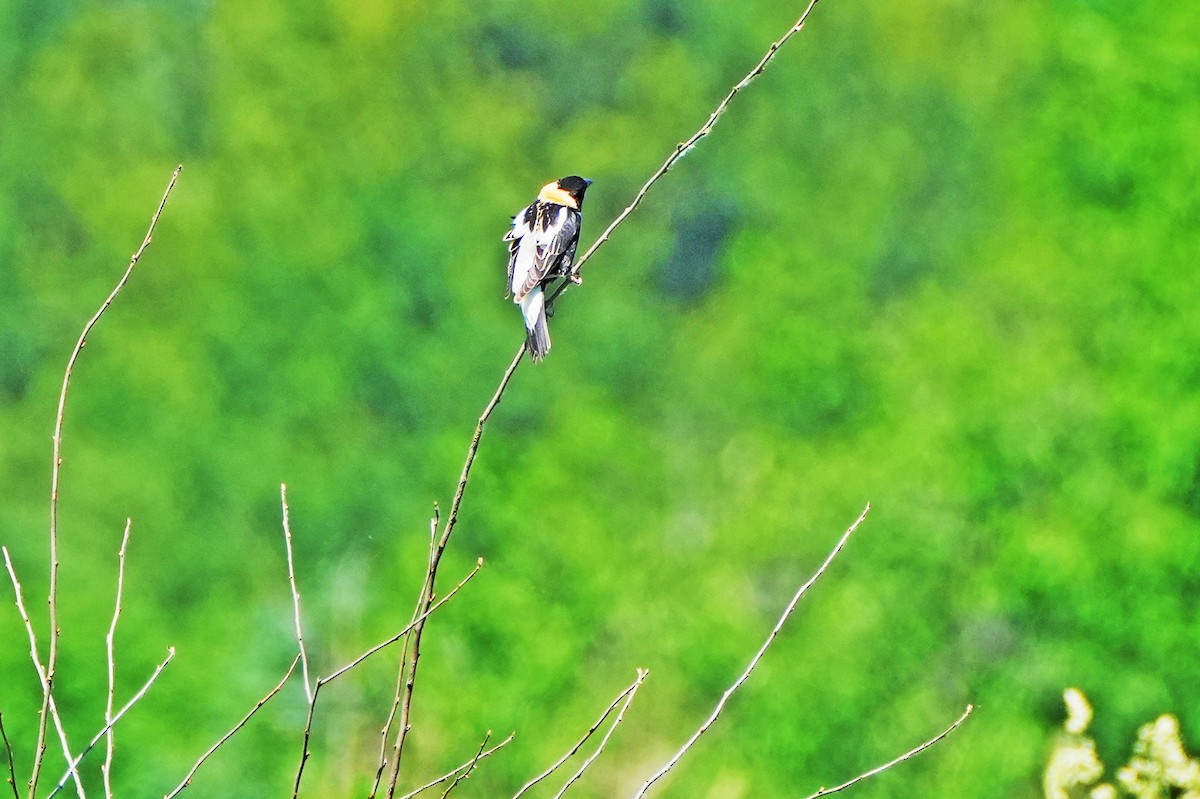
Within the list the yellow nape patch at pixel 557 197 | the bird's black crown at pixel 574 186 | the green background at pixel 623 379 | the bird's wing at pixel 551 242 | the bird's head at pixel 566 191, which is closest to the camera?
the bird's wing at pixel 551 242

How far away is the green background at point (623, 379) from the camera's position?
464 inches

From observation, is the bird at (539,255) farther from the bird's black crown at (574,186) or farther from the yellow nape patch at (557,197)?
the bird's black crown at (574,186)

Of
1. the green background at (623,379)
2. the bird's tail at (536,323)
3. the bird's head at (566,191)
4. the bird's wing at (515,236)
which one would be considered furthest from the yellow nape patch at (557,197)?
the green background at (623,379)

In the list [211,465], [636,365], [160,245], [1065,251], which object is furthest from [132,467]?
[1065,251]

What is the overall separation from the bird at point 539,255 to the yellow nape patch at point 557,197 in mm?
283

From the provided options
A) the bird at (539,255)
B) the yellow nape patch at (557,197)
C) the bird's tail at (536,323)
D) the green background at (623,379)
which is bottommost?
the bird's tail at (536,323)

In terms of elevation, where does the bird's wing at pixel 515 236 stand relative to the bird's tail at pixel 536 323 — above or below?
above

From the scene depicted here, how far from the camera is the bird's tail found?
418cm

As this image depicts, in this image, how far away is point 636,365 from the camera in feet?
80.4

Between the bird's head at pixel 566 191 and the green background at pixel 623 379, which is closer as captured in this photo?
the bird's head at pixel 566 191

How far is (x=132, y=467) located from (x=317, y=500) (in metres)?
2.38

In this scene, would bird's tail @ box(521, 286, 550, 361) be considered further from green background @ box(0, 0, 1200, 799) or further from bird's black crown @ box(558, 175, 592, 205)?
green background @ box(0, 0, 1200, 799)

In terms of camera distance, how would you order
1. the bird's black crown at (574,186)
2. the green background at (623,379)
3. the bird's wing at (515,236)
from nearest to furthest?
the bird's wing at (515,236) < the bird's black crown at (574,186) < the green background at (623,379)

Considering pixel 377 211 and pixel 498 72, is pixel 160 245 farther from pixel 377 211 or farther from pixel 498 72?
pixel 498 72
